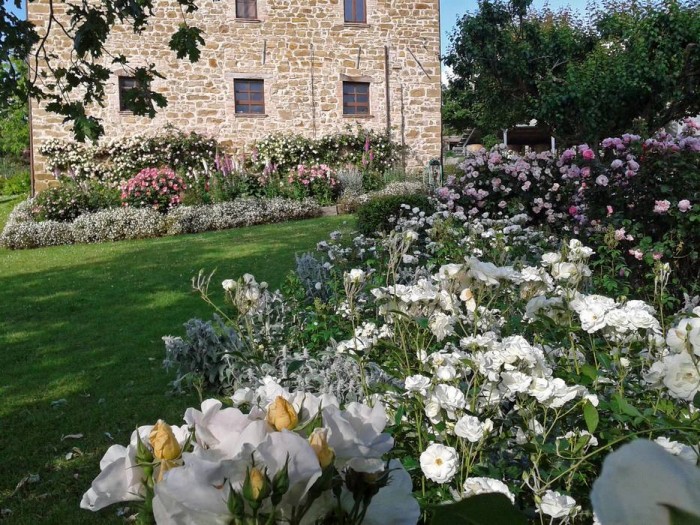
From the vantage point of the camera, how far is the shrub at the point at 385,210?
26.2 feet

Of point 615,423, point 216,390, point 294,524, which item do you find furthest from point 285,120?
point 294,524

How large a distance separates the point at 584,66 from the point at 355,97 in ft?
18.1

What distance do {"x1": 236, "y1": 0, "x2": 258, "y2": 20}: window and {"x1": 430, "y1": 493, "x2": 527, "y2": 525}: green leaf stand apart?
16.7 meters

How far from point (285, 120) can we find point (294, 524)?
52.3 feet

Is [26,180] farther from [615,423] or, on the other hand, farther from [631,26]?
[615,423]

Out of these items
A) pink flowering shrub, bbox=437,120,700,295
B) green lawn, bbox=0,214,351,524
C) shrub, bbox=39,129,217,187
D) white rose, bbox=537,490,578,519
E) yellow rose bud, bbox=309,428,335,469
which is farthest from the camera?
shrub, bbox=39,129,217,187

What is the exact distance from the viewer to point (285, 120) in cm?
1595

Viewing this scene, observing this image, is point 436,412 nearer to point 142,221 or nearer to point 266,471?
point 266,471

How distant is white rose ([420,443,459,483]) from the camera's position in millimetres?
1547

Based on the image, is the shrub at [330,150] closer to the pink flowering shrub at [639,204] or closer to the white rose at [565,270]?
the pink flowering shrub at [639,204]

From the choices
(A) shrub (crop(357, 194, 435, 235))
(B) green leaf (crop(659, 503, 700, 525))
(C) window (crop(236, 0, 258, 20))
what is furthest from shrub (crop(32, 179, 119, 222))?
(B) green leaf (crop(659, 503, 700, 525))

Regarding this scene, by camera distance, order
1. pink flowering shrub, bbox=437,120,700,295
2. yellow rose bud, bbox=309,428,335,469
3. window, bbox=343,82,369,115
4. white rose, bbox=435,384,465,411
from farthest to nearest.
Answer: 1. window, bbox=343,82,369,115
2. pink flowering shrub, bbox=437,120,700,295
3. white rose, bbox=435,384,465,411
4. yellow rose bud, bbox=309,428,335,469

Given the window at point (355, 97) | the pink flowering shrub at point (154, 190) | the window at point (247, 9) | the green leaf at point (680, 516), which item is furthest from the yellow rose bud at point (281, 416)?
the window at point (247, 9)

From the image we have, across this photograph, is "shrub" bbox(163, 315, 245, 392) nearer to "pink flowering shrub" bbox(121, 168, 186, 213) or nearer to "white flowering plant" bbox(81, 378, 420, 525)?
"white flowering plant" bbox(81, 378, 420, 525)
